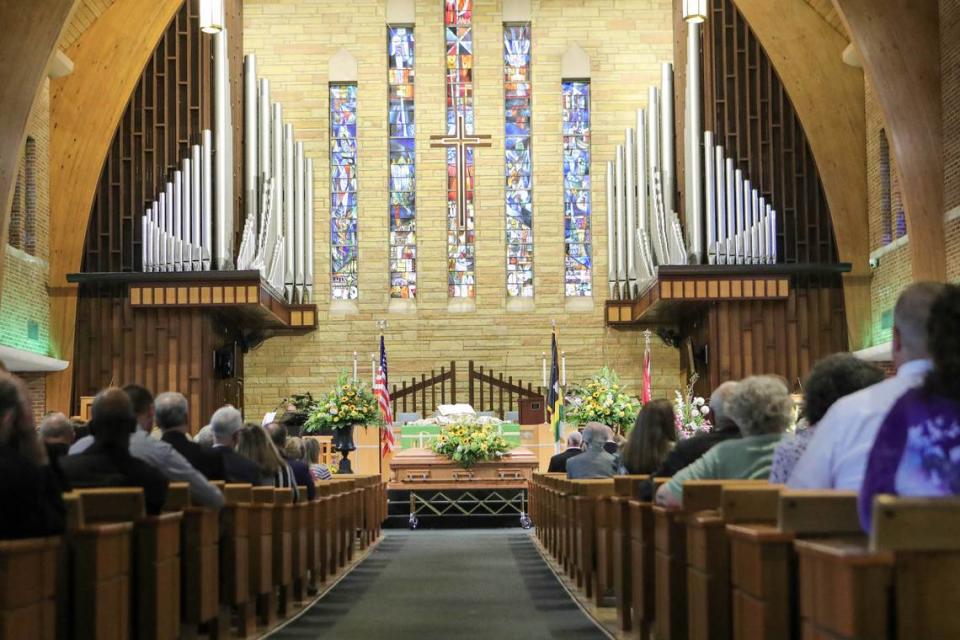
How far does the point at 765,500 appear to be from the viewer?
382 centimetres

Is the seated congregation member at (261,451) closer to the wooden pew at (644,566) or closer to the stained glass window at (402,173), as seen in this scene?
the wooden pew at (644,566)

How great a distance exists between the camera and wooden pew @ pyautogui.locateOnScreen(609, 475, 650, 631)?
6.43m

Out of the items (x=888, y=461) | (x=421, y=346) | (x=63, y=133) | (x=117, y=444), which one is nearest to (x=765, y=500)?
(x=888, y=461)

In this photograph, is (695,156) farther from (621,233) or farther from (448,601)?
(448,601)

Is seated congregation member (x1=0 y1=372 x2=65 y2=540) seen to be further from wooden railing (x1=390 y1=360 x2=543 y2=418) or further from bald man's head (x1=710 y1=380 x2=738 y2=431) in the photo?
wooden railing (x1=390 y1=360 x2=543 y2=418)

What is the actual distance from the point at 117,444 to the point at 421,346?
16357 mm

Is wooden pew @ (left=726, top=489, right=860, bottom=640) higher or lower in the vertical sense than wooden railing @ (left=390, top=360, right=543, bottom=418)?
lower

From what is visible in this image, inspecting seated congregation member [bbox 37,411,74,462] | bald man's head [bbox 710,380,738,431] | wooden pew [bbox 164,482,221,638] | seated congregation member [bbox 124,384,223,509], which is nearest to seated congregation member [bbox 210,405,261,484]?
seated congregation member [bbox 37,411,74,462]

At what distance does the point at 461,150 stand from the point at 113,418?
16742 millimetres

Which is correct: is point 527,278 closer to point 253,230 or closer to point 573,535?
point 253,230

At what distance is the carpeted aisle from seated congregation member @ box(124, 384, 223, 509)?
1043mm

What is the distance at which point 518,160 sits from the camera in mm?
21984

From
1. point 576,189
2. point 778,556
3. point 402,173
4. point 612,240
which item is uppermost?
point 402,173

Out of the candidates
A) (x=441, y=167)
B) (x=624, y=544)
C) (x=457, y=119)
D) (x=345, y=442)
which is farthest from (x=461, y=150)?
(x=624, y=544)
